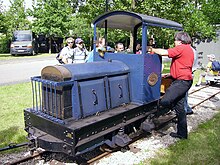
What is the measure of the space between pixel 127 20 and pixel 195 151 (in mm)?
3110

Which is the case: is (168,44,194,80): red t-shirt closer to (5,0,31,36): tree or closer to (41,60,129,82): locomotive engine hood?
(41,60,129,82): locomotive engine hood

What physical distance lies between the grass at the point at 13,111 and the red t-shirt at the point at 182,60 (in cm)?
348

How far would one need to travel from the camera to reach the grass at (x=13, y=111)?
5.20m

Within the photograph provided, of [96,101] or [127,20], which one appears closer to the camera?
[96,101]

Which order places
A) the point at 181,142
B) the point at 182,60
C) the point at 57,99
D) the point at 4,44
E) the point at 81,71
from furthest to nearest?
the point at 4,44 < the point at 181,142 < the point at 182,60 < the point at 81,71 < the point at 57,99

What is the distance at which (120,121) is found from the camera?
4453 mm

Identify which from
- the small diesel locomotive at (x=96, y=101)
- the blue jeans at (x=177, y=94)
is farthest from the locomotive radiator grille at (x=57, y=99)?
the blue jeans at (x=177, y=94)

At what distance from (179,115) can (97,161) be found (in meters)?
2.10

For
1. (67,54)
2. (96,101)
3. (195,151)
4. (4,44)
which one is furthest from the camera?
(4,44)

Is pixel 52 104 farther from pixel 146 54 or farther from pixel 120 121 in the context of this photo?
pixel 146 54

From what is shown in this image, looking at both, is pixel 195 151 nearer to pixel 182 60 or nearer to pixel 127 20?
pixel 182 60

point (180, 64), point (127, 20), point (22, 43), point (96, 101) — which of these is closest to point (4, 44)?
point (22, 43)

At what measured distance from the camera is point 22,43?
23.9 meters

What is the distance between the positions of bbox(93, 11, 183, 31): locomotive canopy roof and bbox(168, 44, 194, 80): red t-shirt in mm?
672
